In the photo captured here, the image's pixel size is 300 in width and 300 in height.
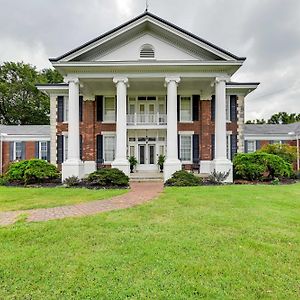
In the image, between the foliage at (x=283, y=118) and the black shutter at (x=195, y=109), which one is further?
the foliage at (x=283, y=118)

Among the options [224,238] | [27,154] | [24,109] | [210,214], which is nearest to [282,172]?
[210,214]

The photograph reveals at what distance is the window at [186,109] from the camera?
817 inches

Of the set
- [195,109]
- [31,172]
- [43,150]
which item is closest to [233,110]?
[195,109]

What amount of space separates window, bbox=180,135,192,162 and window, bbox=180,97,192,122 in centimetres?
130

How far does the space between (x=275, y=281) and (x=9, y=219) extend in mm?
6091

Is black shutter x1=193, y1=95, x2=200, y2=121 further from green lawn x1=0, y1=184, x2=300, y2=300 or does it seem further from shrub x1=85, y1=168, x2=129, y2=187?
green lawn x1=0, y1=184, x2=300, y2=300

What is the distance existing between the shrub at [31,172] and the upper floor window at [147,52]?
8433mm

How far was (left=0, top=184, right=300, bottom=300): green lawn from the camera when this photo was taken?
3438mm

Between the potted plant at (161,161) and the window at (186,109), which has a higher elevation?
the window at (186,109)

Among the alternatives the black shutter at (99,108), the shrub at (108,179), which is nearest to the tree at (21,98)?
the black shutter at (99,108)

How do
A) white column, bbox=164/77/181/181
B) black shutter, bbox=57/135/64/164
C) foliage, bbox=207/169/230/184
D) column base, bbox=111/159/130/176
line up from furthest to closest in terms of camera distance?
black shutter, bbox=57/135/64/164, white column, bbox=164/77/181/181, column base, bbox=111/159/130/176, foliage, bbox=207/169/230/184

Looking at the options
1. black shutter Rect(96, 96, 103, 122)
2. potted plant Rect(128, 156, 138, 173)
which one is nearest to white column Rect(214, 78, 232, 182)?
potted plant Rect(128, 156, 138, 173)

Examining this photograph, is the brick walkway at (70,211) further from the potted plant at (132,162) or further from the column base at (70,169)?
the potted plant at (132,162)

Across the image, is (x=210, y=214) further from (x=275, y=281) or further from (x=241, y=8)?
(x=241, y=8)
